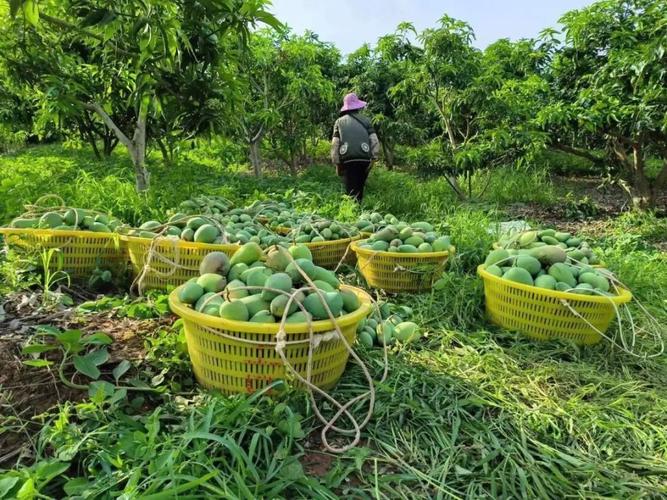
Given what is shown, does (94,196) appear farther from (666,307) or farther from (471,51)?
(471,51)

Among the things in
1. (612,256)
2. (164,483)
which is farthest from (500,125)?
(164,483)

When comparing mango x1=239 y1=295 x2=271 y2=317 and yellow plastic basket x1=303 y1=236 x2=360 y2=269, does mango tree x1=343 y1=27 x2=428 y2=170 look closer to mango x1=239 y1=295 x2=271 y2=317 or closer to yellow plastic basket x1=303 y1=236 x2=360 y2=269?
yellow plastic basket x1=303 y1=236 x2=360 y2=269

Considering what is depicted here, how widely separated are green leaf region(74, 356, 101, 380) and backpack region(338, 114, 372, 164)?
4240mm

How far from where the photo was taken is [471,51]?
20.3 ft

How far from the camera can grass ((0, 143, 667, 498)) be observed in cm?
116

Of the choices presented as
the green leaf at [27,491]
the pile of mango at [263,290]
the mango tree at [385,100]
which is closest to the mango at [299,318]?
the pile of mango at [263,290]

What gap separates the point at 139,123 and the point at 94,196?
35.6 inches

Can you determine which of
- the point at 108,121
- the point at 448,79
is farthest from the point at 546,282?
the point at 448,79

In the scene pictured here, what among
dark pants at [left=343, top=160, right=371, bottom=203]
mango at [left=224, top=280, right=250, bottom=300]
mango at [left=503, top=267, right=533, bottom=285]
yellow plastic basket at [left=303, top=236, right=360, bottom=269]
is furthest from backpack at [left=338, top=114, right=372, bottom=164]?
mango at [left=224, top=280, right=250, bottom=300]

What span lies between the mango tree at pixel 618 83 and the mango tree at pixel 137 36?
380 cm

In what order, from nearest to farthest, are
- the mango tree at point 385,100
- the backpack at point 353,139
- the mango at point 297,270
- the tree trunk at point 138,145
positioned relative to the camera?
the mango at point 297,270, the tree trunk at point 138,145, the backpack at point 353,139, the mango tree at point 385,100

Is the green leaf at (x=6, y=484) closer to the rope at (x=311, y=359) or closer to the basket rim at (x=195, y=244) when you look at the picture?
the rope at (x=311, y=359)

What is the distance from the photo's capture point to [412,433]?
1.47 metres

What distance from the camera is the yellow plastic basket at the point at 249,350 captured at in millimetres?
1396
